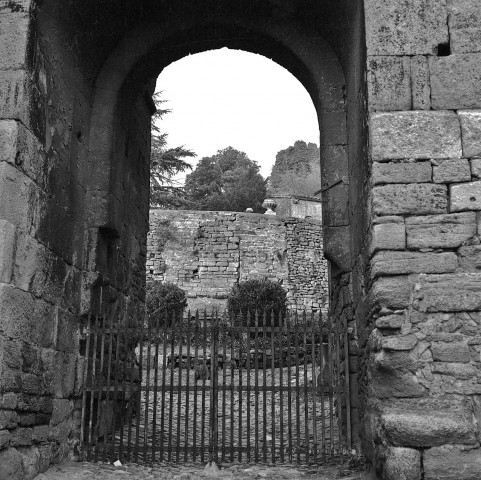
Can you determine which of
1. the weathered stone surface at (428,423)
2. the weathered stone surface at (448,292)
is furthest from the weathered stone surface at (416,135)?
the weathered stone surface at (428,423)

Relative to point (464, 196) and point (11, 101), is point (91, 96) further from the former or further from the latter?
point (464, 196)

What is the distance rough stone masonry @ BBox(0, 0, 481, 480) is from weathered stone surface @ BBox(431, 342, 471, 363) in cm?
1

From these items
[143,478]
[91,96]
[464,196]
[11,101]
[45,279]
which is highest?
[91,96]

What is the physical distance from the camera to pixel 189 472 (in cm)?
495

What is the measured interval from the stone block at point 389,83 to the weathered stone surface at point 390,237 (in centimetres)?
84

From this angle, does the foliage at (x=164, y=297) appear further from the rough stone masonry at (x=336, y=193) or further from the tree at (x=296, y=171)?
the tree at (x=296, y=171)

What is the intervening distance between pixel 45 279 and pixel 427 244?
2908 mm

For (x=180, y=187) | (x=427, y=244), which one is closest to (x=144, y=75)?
(x=427, y=244)

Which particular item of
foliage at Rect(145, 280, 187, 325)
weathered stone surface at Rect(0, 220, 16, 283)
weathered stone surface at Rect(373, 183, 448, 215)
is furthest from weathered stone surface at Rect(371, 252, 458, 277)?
foliage at Rect(145, 280, 187, 325)

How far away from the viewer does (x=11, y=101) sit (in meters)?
4.53

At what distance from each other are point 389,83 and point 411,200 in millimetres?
868

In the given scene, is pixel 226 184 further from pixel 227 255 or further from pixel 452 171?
pixel 452 171

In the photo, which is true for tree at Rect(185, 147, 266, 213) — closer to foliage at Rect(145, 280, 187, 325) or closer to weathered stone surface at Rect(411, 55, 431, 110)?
foliage at Rect(145, 280, 187, 325)

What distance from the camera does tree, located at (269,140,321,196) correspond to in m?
37.0
